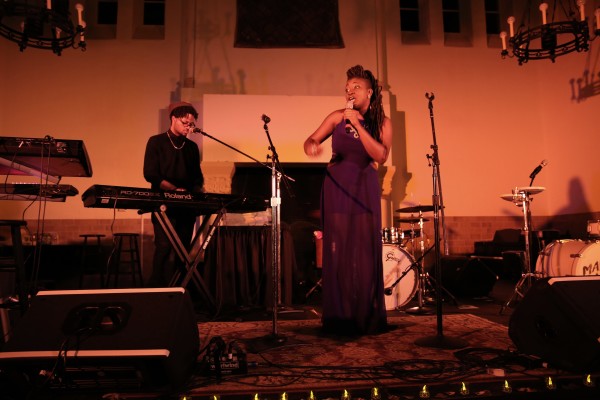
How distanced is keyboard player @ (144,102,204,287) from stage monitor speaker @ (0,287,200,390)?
5.06 ft

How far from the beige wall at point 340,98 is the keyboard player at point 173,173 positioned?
2695mm

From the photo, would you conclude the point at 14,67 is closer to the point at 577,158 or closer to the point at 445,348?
the point at 445,348

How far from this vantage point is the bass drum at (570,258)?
4.30 m

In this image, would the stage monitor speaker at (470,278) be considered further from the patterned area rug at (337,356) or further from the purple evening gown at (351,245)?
the purple evening gown at (351,245)

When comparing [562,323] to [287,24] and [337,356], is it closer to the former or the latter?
[337,356]

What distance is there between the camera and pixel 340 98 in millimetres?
6871

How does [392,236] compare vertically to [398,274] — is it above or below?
Answer: above

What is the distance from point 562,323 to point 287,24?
21.0 ft

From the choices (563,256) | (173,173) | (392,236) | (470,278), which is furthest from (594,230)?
(173,173)

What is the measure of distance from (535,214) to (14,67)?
860cm

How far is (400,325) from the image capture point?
3557mm

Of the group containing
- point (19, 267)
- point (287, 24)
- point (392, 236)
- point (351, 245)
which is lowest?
point (19, 267)

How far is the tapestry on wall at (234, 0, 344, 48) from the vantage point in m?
7.19

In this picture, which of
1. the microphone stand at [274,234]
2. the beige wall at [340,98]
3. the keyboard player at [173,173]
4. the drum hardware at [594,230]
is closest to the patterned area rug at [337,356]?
the microphone stand at [274,234]
